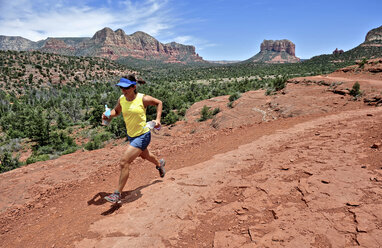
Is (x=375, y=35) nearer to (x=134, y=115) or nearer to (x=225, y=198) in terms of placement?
(x=225, y=198)

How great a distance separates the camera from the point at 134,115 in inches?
131

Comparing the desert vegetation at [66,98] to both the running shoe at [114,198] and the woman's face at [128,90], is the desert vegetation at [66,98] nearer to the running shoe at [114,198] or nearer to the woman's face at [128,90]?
the running shoe at [114,198]

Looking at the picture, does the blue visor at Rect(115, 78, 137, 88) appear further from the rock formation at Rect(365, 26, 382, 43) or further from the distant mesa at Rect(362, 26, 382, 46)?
the rock formation at Rect(365, 26, 382, 43)

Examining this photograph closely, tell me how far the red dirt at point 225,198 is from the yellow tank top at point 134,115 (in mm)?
1188

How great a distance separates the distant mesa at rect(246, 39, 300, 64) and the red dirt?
175 meters

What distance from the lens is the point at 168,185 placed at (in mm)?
3936

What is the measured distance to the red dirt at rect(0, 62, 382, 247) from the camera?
2.32 meters

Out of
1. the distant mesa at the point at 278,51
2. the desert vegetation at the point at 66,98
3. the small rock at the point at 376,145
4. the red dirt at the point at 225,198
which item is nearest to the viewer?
the red dirt at the point at 225,198

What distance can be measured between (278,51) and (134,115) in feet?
669

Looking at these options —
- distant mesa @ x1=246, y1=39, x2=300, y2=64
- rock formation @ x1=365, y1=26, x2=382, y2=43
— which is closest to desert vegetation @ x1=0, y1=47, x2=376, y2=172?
rock formation @ x1=365, y1=26, x2=382, y2=43

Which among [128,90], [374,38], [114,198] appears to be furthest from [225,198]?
[374,38]

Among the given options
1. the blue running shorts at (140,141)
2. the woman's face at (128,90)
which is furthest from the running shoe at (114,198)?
the woman's face at (128,90)

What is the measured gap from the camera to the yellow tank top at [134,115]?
3.31 m

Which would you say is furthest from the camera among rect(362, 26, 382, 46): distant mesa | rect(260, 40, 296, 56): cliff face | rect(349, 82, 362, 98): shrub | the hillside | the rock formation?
rect(260, 40, 296, 56): cliff face
